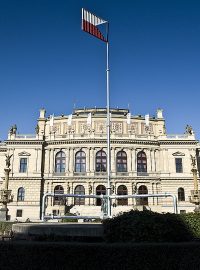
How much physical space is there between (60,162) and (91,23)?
1345 inches

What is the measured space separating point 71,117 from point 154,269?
168 ft

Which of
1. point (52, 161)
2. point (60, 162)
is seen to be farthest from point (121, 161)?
point (52, 161)

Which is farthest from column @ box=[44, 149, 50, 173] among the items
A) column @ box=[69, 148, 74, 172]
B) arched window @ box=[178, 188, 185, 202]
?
arched window @ box=[178, 188, 185, 202]

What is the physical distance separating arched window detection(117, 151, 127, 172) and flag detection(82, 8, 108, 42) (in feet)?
106

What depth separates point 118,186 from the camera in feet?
172

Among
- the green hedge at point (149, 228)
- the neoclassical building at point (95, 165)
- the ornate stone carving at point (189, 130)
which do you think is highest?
the ornate stone carving at point (189, 130)

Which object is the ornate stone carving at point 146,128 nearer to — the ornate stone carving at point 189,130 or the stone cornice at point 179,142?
the stone cornice at point 179,142

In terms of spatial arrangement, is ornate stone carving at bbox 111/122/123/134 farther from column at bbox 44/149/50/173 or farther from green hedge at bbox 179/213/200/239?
green hedge at bbox 179/213/200/239

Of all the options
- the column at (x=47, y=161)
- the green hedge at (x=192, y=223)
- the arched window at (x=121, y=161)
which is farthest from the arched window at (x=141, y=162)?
the green hedge at (x=192, y=223)

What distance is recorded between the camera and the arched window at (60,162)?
54319 millimetres

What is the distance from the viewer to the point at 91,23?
77.0 feet

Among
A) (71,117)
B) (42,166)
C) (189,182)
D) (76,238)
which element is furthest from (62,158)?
(76,238)

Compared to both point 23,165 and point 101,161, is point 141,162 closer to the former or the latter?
point 101,161

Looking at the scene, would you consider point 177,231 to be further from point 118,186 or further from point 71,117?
point 71,117
